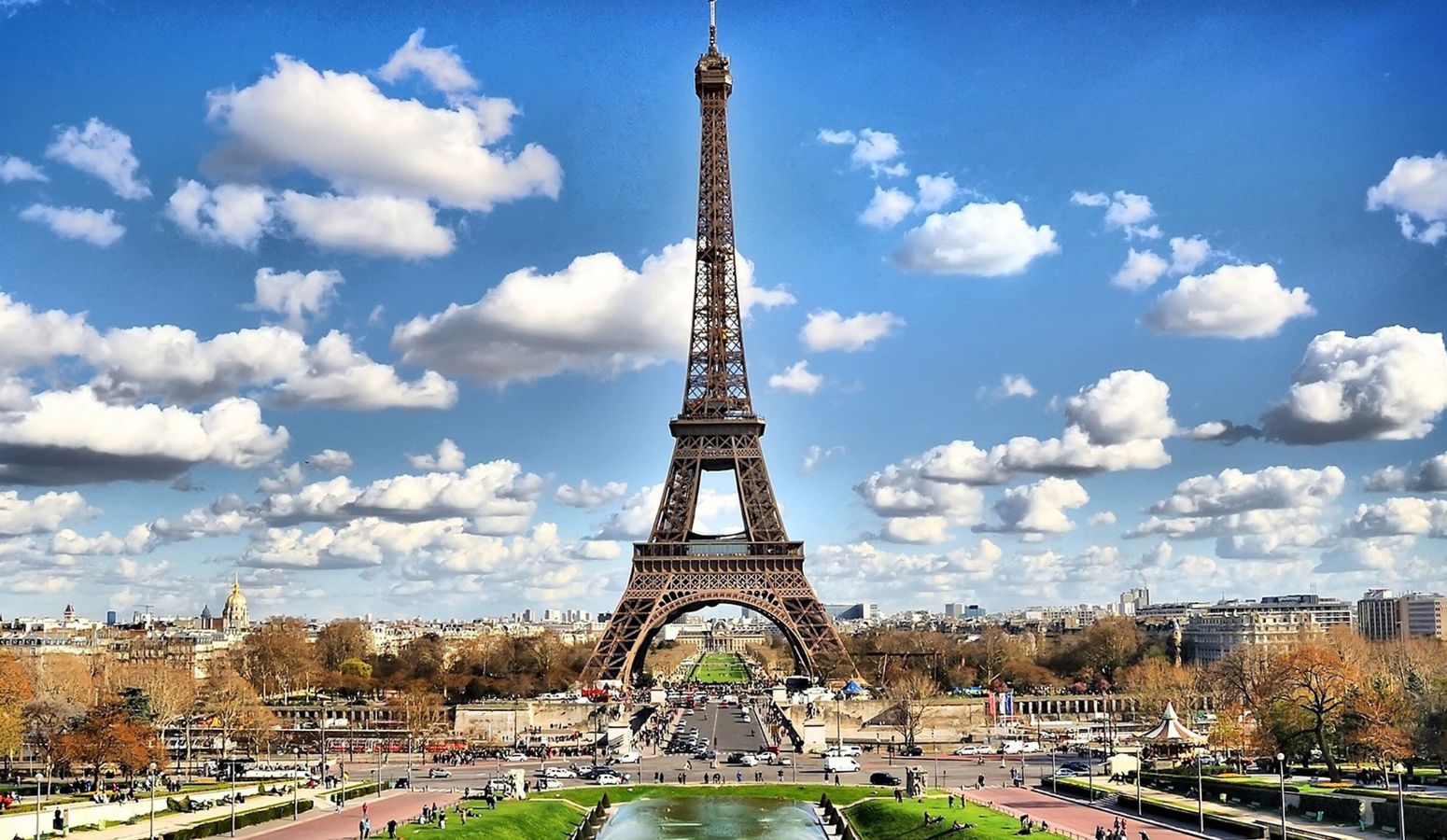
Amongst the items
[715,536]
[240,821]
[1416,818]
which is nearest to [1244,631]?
[715,536]

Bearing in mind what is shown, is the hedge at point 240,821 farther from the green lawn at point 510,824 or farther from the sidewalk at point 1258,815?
the sidewalk at point 1258,815

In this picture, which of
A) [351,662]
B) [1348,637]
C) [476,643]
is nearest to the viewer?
[1348,637]

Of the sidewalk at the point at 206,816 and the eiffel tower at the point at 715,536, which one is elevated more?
the eiffel tower at the point at 715,536

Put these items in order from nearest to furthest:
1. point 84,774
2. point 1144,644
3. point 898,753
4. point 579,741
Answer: point 84,774
point 898,753
point 579,741
point 1144,644

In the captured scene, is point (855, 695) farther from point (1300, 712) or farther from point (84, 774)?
point (84, 774)

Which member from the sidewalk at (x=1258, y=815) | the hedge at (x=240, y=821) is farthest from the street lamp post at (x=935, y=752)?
the hedge at (x=240, y=821)

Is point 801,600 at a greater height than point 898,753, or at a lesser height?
greater

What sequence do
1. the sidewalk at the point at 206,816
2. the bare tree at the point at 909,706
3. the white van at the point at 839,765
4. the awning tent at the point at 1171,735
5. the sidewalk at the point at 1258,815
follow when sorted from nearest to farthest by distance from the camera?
the sidewalk at the point at 1258,815 → the sidewalk at the point at 206,816 → the white van at the point at 839,765 → the awning tent at the point at 1171,735 → the bare tree at the point at 909,706

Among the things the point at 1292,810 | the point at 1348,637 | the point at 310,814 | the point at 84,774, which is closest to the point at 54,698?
Answer: the point at 84,774
